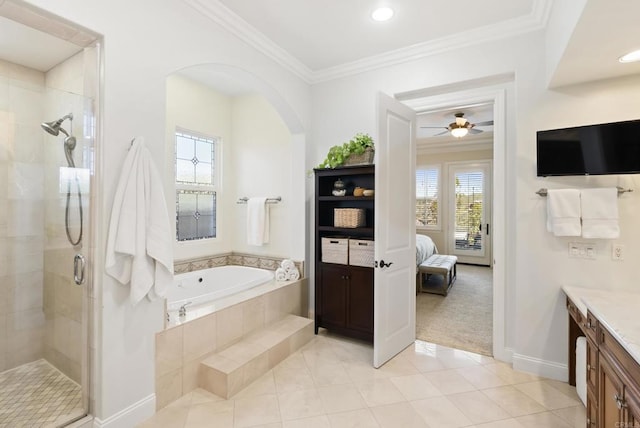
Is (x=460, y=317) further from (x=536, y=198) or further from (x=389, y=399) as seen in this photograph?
(x=389, y=399)

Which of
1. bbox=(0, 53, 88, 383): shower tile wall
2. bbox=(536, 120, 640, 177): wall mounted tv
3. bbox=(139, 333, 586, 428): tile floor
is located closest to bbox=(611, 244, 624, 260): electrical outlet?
bbox=(536, 120, 640, 177): wall mounted tv

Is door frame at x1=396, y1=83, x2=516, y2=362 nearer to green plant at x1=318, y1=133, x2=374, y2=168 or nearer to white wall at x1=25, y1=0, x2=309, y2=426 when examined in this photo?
green plant at x1=318, y1=133, x2=374, y2=168

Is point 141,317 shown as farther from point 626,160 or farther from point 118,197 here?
point 626,160

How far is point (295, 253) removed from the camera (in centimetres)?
354

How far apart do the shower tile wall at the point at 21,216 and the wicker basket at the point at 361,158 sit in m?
2.52

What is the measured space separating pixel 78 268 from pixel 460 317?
152 inches

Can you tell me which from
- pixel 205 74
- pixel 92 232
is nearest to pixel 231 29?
pixel 205 74

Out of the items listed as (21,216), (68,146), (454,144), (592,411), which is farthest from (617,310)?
(454,144)

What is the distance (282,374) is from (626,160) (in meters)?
2.90

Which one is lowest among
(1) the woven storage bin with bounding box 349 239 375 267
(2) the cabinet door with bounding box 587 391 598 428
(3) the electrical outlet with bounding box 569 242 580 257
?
(2) the cabinet door with bounding box 587 391 598 428

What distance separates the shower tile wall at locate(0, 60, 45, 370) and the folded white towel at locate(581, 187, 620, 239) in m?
4.05

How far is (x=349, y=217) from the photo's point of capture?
121 inches

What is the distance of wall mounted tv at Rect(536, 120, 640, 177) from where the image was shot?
2023 millimetres

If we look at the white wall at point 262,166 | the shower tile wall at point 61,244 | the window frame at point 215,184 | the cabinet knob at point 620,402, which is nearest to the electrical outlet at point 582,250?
the cabinet knob at point 620,402
